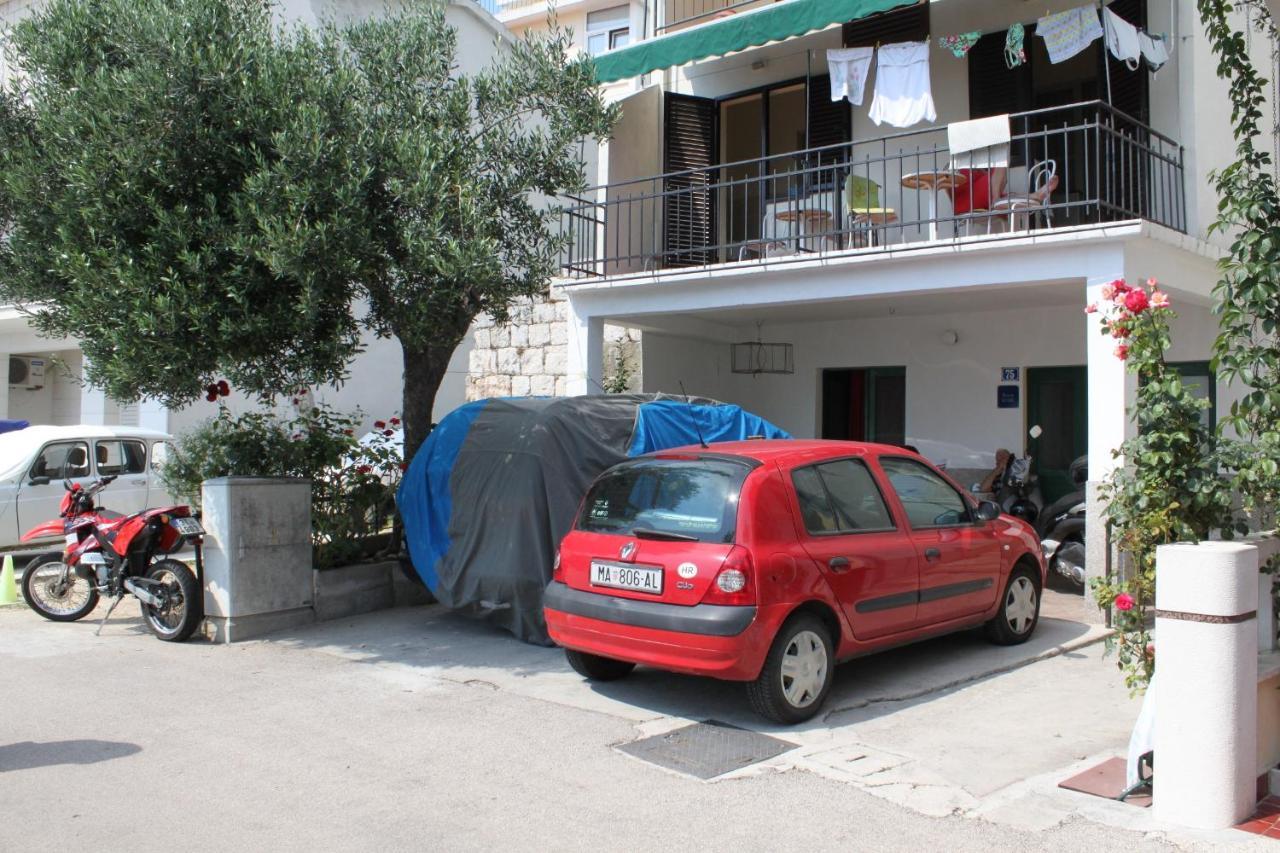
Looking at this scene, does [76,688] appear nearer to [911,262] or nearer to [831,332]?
[911,262]

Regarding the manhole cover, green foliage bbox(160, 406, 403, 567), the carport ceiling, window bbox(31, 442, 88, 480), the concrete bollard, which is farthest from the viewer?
window bbox(31, 442, 88, 480)

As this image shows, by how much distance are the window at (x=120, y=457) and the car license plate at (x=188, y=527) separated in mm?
5011

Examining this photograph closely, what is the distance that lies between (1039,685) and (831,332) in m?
7.66

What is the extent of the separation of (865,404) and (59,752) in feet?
34.4

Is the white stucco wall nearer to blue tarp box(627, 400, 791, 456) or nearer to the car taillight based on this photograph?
blue tarp box(627, 400, 791, 456)

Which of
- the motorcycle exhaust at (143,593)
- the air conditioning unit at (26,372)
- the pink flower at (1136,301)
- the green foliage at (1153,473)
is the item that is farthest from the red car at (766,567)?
the air conditioning unit at (26,372)

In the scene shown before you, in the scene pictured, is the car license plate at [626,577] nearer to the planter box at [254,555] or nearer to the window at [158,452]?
the planter box at [254,555]

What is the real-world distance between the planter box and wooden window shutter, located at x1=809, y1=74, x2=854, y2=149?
7.56 m

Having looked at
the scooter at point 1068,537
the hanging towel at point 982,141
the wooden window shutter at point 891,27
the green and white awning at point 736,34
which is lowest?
the scooter at point 1068,537

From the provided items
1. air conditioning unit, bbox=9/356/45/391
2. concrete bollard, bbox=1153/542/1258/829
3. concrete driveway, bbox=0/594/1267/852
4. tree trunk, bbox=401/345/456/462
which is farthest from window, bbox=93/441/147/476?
concrete bollard, bbox=1153/542/1258/829

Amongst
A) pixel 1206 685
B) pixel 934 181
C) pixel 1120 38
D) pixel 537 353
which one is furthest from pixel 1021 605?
pixel 537 353

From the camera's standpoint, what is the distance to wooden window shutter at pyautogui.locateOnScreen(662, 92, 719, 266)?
43.4 ft

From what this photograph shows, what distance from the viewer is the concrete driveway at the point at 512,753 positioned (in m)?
4.37

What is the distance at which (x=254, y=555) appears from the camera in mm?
8227
